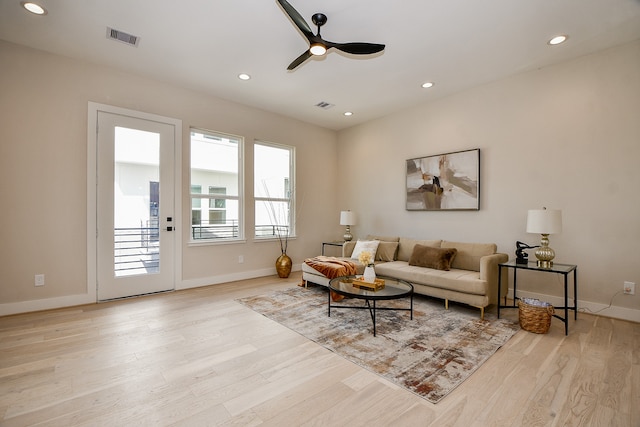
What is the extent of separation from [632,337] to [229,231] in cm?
504

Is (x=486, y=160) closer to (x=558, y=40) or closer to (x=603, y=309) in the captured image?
(x=558, y=40)

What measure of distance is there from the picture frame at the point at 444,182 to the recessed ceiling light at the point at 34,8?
482 centimetres

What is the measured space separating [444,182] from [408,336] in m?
2.74

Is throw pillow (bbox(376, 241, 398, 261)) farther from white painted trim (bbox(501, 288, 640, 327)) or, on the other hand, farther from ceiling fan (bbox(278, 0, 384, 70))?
ceiling fan (bbox(278, 0, 384, 70))

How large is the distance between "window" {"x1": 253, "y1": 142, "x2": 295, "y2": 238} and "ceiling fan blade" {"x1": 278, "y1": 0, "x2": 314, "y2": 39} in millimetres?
3053

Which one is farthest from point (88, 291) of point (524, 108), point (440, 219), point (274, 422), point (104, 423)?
point (524, 108)

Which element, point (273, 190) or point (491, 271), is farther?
point (273, 190)

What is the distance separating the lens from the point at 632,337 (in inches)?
106

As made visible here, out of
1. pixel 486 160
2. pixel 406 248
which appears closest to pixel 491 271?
pixel 406 248

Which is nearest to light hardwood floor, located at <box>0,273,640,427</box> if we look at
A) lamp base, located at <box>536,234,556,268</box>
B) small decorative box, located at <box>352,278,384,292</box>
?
lamp base, located at <box>536,234,556,268</box>

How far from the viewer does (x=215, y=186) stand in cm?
479

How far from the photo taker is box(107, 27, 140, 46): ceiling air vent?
119 inches

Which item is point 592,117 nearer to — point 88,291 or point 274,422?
point 274,422

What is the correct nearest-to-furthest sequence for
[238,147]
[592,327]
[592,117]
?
[592,327] < [592,117] < [238,147]
